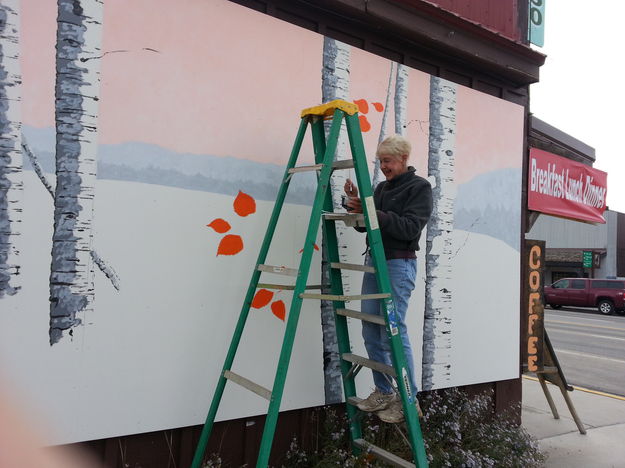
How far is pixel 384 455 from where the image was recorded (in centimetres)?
295

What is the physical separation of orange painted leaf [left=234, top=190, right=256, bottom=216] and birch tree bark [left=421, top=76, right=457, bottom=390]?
1639 millimetres

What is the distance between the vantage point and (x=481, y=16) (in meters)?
4.79

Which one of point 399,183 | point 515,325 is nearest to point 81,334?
point 399,183

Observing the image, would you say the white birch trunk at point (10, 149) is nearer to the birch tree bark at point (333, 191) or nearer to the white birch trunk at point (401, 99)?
the birch tree bark at point (333, 191)

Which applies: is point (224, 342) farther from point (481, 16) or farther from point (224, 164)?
point (481, 16)

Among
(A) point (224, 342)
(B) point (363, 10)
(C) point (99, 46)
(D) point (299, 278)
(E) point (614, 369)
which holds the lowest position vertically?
(E) point (614, 369)

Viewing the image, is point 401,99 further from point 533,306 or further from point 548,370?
point 548,370

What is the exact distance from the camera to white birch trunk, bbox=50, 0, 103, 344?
2.65 meters

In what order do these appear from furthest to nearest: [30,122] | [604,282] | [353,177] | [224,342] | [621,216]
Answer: [621,216] → [604,282] → [353,177] → [224,342] → [30,122]

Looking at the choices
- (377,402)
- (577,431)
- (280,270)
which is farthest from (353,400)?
(577,431)

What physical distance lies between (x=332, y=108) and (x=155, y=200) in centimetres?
112

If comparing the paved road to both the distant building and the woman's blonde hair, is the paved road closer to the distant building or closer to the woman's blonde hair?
the woman's blonde hair

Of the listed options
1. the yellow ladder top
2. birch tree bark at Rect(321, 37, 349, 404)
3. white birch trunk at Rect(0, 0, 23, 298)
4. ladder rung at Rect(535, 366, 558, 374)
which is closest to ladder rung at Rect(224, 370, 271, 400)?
birch tree bark at Rect(321, 37, 349, 404)

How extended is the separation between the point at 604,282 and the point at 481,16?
67.9ft
